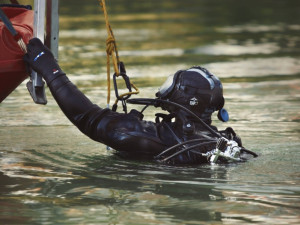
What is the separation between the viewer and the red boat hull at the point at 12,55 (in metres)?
7.49

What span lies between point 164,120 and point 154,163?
1.21ft

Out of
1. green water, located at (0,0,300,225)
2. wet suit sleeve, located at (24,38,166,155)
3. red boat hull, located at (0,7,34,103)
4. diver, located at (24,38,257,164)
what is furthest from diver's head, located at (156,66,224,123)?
red boat hull, located at (0,7,34,103)

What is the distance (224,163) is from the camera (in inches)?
307

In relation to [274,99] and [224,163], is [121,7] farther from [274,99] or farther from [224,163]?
[224,163]

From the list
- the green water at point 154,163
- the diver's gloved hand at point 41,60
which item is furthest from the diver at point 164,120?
the green water at point 154,163

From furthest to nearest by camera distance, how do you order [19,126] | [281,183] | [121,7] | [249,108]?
[121,7]
[249,108]
[19,126]
[281,183]

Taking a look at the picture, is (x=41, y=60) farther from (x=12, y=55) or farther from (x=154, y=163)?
(x=154, y=163)

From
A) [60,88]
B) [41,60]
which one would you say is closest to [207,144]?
[60,88]

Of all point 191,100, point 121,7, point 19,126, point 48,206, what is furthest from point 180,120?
point 121,7

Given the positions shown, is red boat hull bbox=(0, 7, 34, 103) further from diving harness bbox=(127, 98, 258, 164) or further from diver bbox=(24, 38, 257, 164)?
diving harness bbox=(127, 98, 258, 164)

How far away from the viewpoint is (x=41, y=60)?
751 cm

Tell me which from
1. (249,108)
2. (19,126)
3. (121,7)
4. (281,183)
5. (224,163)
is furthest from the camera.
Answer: (121,7)

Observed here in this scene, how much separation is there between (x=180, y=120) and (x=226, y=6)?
1567 cm

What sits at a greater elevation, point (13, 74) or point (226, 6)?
point (226, 6)
